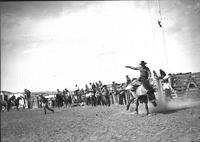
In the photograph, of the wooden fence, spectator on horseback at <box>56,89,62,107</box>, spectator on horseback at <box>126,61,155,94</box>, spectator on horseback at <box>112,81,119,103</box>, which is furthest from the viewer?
spectator on horseback at <box>56,89,62,107</box>

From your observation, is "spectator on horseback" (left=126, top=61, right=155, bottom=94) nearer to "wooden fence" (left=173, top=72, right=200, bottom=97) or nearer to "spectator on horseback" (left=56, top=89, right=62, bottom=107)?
"wooden fence" (left=173, top=72, right=200, bottom=97)

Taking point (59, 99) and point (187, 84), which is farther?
point (59, 99)

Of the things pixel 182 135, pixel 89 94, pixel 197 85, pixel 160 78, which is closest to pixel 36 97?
pixel 89 94

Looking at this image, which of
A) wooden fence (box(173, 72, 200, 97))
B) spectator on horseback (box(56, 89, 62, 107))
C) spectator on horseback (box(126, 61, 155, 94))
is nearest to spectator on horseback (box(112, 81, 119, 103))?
wooden fence (box(173, 72, 200, 97))

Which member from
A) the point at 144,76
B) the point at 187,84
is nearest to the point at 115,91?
the point at 187,84

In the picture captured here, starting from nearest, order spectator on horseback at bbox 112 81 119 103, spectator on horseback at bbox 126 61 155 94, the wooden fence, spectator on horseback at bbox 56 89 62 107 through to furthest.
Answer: spectator on horseback at bbox 126 61 155 94 < the wooden fence < spectator on horseback at bbox 112 81 119 103 < spectator on horseback at bbox 56 89 62 107

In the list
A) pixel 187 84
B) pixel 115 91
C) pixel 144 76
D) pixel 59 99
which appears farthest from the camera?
pixel 59 99

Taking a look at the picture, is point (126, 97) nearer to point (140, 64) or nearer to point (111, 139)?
point (140, 64)

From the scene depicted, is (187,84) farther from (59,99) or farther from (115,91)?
(59,99)

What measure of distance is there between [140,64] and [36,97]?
25.0m

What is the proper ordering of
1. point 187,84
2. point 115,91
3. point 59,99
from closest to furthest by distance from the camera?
point 187,84, point 115,91, point 59,99

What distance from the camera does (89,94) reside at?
2256cm

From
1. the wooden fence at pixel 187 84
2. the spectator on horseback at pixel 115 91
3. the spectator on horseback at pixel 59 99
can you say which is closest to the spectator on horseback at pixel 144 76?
the wooden fence at pixel 187 84

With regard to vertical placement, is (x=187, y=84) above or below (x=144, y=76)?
below
